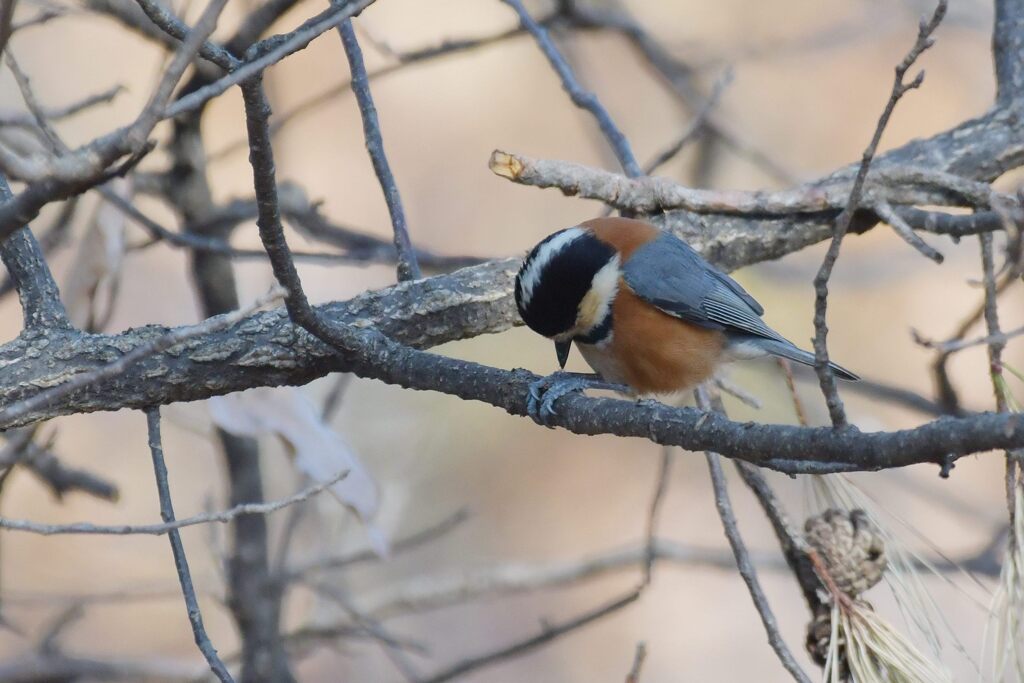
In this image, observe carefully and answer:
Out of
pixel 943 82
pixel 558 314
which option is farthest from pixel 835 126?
pixel 558 314

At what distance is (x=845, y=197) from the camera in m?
2.84

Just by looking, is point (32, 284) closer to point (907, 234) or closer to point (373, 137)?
point (373, 137)

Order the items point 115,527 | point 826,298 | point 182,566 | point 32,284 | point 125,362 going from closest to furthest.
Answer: point 125,362 < point 826,298 < point 115,527 < point 182,566 < point 32,284

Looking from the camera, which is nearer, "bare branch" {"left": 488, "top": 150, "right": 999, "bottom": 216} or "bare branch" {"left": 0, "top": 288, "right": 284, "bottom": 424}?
"bare branch" {"left": 0, "top": 288, "right": 284, "bottom": 424}

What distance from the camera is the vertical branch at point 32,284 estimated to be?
2.15 m

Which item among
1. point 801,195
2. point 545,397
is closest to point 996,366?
point 545,397

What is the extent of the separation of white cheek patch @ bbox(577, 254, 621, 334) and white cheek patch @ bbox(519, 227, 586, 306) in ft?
0.42

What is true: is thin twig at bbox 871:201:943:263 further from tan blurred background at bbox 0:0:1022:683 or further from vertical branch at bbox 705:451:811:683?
tan blurred background at bbox 0:0:1022:683

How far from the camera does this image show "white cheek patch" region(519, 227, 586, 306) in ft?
8.45

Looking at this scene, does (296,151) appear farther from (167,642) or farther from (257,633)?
(257,633)

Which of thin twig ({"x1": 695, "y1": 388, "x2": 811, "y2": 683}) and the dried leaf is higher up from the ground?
the dried leaf

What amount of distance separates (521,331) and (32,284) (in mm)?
4204

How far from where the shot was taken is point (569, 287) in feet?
9.24

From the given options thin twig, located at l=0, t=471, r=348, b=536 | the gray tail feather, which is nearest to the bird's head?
the gray tail feather
